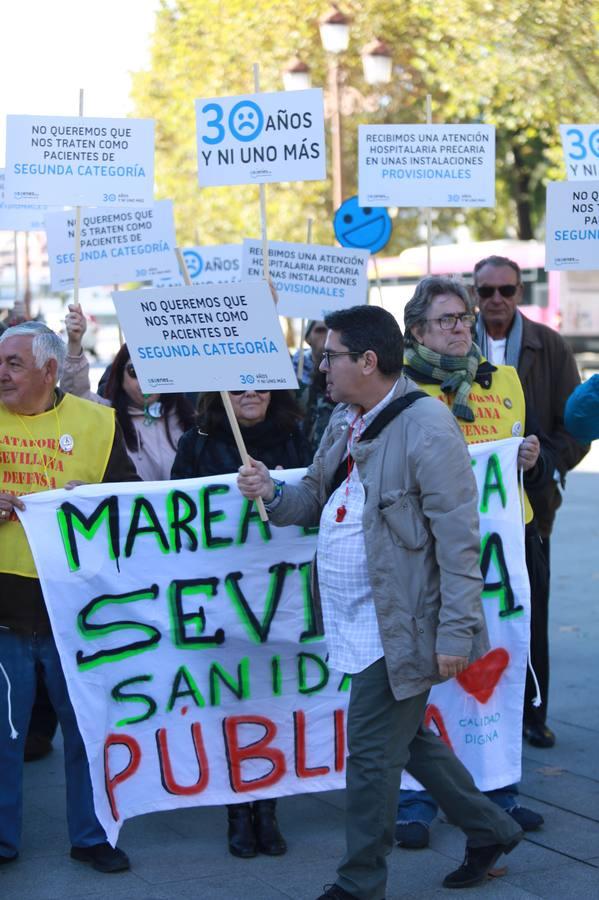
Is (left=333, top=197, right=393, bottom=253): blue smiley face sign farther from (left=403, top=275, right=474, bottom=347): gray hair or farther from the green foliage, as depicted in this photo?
(left=403, top=275, right=474, bottom=347): gray hair

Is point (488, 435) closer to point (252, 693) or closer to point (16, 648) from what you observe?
point (252, 693)

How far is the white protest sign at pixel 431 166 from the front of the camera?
277 inches

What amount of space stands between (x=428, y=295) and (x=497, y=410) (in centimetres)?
55

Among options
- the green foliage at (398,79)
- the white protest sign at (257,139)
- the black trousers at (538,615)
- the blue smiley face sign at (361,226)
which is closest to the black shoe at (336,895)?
the black trousers at (538,615)

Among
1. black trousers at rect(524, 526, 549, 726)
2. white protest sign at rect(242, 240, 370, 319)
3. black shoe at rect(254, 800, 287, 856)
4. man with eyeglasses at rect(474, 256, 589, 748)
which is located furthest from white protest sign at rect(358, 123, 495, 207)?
black shoe at rect(254, 800, 287, 856)

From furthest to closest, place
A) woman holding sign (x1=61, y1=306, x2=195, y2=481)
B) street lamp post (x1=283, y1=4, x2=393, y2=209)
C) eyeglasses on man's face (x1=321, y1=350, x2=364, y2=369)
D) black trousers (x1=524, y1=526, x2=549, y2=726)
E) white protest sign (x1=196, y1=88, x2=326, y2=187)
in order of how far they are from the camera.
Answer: street lamp post (x1=283, y1=4, x2=393, y2=209), white protest sign (x1=196, y1=88, x2=326, y2=187), woman holding sign (x1=61, y1=306, x2=195, y2=481), black trousers (x1=524, y1=526, x2=549, y2=726), eyeglasses on man's face (x1=321, y1=350, x2=364, y2=369)

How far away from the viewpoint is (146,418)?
19.9ft

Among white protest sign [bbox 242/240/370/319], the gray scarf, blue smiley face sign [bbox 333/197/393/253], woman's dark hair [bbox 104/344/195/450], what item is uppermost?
blue smiley face sign [bbox 333/197/393/253]

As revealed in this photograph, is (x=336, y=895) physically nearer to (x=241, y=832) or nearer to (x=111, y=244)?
(x=241, y=832)

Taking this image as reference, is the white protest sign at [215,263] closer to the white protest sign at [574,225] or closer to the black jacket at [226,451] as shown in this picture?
the white protest sign at [574,225]

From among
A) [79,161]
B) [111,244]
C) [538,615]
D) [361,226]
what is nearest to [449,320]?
[538,615]

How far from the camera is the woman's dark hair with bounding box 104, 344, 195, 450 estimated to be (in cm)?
604

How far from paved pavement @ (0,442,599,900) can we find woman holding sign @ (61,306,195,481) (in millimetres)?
1384

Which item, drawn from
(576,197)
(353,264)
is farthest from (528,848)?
(353,264)
